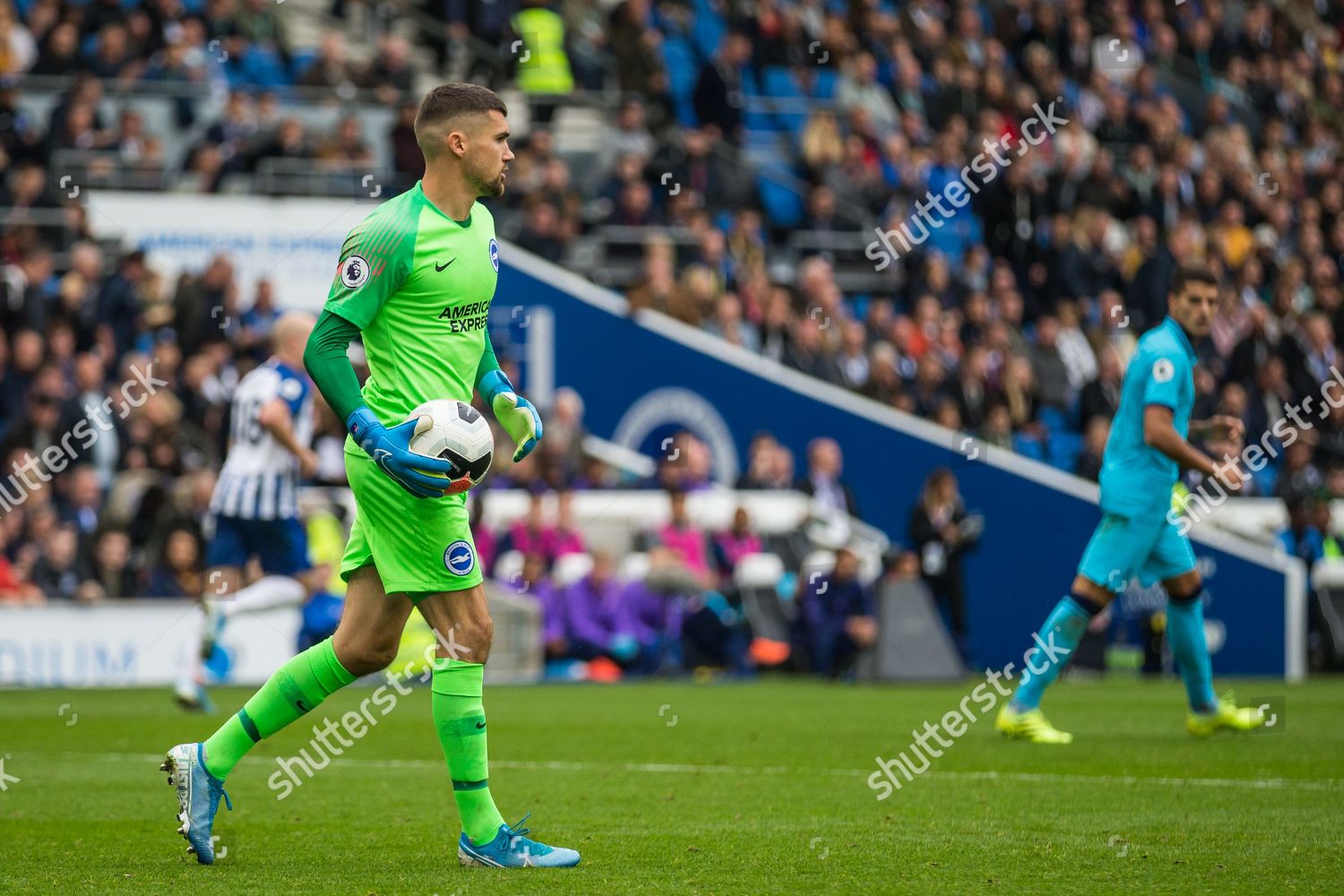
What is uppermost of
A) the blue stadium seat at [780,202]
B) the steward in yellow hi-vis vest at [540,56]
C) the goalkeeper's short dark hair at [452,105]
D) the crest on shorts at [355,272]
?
the steward in yellow hi-vis vest at [540,56]

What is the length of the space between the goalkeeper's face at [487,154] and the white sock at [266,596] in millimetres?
7091

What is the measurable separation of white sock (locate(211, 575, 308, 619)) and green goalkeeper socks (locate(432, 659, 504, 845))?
6.90 metres

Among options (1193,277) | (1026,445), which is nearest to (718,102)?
(1026,445)

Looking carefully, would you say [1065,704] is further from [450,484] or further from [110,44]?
[110,44]

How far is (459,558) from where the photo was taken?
19.7 feet

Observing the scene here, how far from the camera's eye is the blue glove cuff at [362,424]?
19.0ft

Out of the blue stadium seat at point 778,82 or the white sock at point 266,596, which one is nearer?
the white sock at point 266,596

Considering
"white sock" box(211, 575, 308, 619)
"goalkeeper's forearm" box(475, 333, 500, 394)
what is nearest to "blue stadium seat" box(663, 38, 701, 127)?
"white sock" box(211, 575, 308, 619)

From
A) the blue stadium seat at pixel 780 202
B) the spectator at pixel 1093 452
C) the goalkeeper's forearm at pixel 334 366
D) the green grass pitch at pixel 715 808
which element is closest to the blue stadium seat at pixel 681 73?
the blue stadium seat at pixel 780 202

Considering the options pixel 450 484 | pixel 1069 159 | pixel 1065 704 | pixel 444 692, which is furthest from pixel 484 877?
Result: pixel 1069 159

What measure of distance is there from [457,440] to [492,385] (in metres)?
0.67

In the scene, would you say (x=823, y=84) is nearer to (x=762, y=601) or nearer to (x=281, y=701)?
(x=762, y=601)

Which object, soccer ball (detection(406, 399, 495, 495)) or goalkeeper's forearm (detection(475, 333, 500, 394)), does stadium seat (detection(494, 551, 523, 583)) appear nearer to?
goalkeeper's forearm (detection(475, 333, 500, 394))

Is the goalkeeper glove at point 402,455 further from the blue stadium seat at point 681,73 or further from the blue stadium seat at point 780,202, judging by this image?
the blue stadium seat at point 681,73
